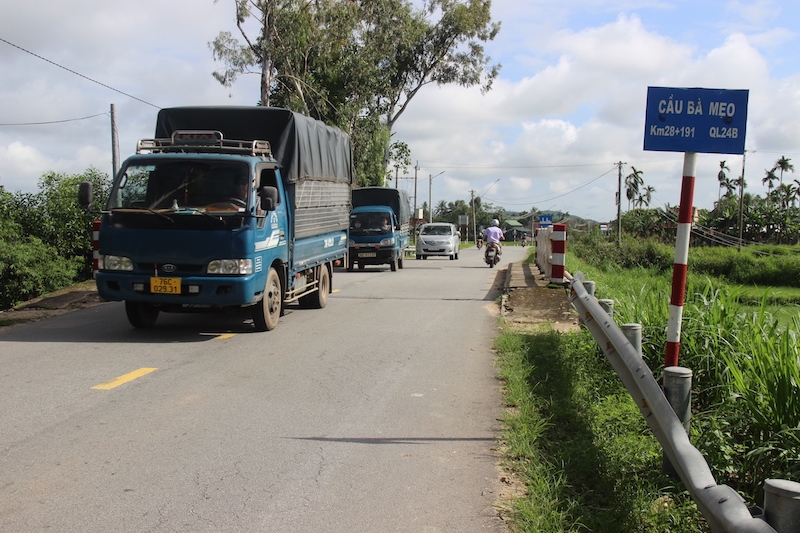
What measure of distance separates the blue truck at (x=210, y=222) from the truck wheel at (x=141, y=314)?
0.02 meters

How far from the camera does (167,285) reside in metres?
8.98

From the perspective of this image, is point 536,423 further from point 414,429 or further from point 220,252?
point 220,252

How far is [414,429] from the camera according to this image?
5.56 m

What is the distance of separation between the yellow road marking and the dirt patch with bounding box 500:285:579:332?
5.30m

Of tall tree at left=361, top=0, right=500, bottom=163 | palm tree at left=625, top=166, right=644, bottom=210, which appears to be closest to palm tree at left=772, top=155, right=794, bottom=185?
palm tree at left=625, top=166, right=644, bottom=210

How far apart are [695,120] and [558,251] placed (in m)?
8.51

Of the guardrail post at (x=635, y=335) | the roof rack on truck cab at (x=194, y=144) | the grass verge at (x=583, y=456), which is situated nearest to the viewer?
the grass verge at (x=583, y=456)

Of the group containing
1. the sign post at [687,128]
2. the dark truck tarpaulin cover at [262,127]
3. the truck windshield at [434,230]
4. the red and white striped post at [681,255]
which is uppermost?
the dark truck tarpaulin cover at [262,127]

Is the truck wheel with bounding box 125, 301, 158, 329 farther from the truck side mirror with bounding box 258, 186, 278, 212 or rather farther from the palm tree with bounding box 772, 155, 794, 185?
the palm tree with bounding box 772, 155, 794, 185

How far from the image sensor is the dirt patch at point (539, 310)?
1070 cm

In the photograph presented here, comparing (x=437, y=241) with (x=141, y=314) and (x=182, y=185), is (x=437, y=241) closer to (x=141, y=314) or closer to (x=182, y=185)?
(x=141, y=314)

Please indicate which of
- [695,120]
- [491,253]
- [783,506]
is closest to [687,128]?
[695,120]

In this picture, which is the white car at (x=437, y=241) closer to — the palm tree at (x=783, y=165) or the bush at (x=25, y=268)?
the bush at (x=25, y=268)

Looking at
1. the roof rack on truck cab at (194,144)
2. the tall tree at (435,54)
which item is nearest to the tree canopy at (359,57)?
A: the tall tree at (435,54)
